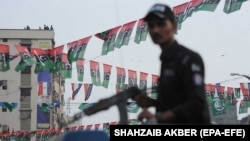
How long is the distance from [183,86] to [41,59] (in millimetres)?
16432

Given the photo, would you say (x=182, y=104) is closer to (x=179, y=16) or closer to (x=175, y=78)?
(x=175, y=78)

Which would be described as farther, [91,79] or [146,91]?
[91,79]

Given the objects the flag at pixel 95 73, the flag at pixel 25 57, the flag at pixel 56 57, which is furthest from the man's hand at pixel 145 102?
the flag at pixel 95 73

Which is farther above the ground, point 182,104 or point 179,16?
point 179,16

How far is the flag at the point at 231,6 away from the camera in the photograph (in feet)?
43.6

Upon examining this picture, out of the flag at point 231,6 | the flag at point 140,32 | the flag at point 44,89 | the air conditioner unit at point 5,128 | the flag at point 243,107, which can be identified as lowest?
the air conditioner unit at point 5,128

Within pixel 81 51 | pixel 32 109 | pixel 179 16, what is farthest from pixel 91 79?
pixel 32 109

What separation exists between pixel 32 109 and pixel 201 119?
54392 mm

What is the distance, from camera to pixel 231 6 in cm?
1345

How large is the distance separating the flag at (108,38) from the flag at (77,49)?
2.29 feet

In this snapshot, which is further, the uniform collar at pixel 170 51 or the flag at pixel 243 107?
the flag at pixel 243 107

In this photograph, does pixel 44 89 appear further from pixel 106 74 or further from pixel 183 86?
pixel 183 86

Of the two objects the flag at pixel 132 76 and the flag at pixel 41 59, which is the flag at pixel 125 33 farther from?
the flag at pixel 132 76

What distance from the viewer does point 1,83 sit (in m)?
56.5
